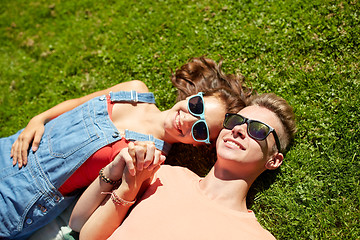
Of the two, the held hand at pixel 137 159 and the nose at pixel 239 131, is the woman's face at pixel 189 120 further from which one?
the held hand at pixel 137 159

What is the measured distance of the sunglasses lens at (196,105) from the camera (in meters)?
3.78

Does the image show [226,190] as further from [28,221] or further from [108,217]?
[28,221]

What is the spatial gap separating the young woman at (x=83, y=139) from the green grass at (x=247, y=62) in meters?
0.94

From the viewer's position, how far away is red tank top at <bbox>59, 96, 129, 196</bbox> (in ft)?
12.5

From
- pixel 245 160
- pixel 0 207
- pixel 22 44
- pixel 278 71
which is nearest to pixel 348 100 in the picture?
pixel 278 71

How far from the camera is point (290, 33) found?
4.75 m

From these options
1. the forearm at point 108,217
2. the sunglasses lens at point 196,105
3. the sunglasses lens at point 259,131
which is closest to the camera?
the forearm at point 108,217

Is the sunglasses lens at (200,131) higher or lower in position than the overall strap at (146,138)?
higher

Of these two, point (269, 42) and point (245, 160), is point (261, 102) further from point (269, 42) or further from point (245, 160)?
point (269, 42)

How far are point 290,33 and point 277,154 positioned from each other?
220 centimetres

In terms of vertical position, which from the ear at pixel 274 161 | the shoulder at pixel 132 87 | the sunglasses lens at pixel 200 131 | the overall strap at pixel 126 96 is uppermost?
the shoulder at pixel 132 87

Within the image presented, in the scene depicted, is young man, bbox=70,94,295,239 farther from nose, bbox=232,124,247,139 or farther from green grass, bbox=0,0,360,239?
green grass, bbox=0,0,360,239

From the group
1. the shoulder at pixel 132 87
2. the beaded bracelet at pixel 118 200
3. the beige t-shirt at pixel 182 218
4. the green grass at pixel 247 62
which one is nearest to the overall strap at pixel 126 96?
the shoulder at pixel 132 87

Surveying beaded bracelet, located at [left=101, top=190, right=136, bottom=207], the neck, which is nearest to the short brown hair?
the neck
